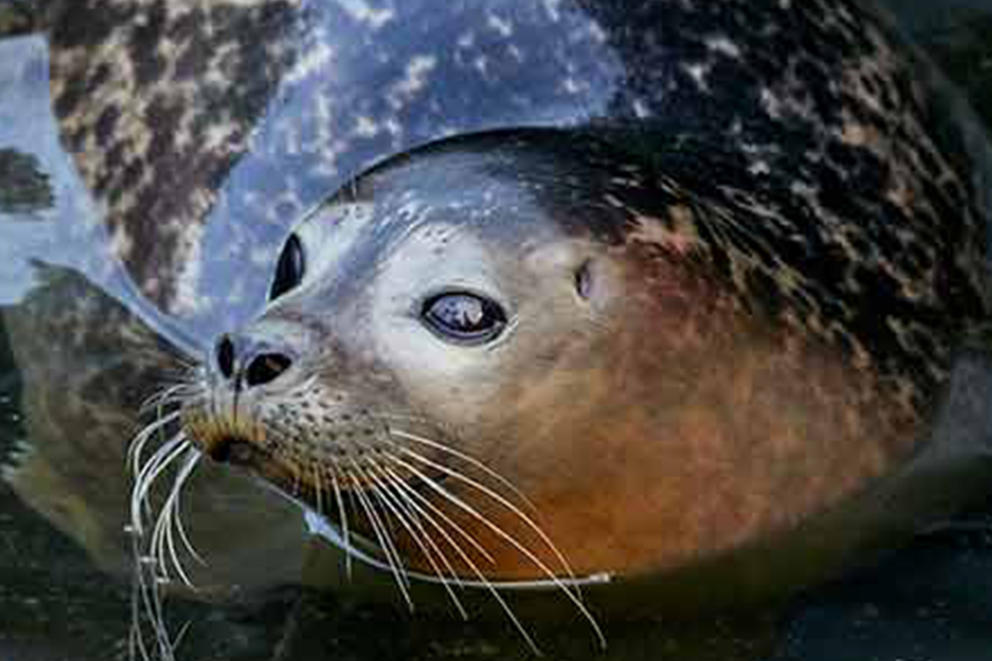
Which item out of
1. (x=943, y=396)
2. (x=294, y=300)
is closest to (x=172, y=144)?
(x=294, y=300)

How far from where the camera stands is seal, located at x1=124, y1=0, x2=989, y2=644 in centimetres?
541

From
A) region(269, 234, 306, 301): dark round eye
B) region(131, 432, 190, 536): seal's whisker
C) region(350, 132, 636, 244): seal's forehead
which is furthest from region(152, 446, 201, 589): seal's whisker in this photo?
region(350, 132, 636, 244): seal's forehead

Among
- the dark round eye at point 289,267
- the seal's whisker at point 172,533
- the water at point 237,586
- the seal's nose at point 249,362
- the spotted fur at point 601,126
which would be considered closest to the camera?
the seal's nose at point 249,362

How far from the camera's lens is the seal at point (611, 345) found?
5410 mm

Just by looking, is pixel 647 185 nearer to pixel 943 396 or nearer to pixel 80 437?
pixel 943 396

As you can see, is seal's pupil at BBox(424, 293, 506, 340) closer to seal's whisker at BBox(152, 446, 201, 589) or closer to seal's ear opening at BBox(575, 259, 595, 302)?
seal's ear opening at BBox(575, 259, 595, 302)

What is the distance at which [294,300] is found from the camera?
5.50m

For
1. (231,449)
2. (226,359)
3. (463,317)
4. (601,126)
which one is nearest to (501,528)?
(463,317)

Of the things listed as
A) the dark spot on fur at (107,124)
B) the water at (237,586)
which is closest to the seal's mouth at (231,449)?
the water at (237,586)

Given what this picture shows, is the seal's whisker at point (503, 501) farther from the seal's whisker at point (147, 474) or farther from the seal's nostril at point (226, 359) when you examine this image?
the seal's whisker at point (147, 474)

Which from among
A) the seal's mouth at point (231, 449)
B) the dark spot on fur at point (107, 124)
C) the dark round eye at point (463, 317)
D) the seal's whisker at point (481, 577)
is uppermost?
the dark spot on fur at point (107, 124)

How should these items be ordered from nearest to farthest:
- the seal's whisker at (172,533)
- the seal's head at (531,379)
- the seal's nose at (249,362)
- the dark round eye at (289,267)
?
the seal's nose at (249,362) < the seal's head at (531,379) < the seal's whisker at (172,533) < the dark round eye at (289,267)

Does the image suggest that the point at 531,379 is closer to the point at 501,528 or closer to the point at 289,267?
the point at 501,528

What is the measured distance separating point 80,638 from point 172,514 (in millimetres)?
571
